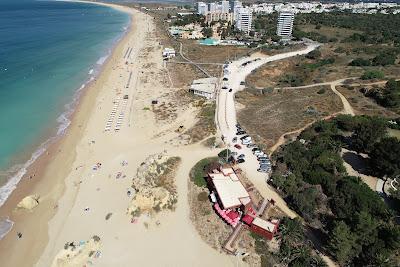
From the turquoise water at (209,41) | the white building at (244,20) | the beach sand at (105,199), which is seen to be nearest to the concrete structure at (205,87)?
the beach sand at (105,199)

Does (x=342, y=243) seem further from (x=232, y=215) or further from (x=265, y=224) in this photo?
(x=232, y=215)

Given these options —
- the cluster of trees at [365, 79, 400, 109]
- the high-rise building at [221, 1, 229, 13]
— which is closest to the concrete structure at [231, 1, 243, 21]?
the high-rise building at [221, 1, 229, 13]

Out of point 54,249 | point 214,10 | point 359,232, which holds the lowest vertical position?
point 54,249

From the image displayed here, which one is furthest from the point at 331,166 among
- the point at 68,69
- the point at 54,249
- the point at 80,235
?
the point at 68,69

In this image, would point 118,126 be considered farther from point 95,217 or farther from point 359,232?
point 359,232

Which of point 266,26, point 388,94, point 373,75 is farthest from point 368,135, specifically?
point 266,26

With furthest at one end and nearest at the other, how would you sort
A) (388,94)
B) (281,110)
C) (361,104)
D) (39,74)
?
(39,74) < (361,104) < (388,94) < (281,110)
